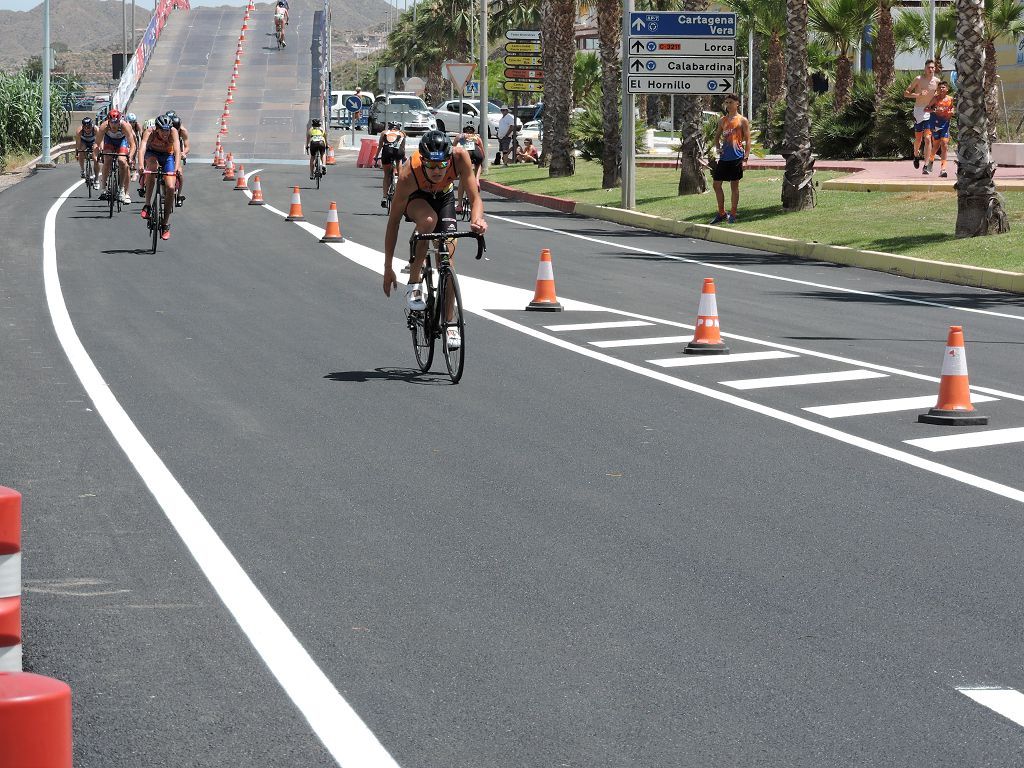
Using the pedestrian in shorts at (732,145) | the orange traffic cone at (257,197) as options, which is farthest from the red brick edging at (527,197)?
the pedestrian in shorts at (732,145)

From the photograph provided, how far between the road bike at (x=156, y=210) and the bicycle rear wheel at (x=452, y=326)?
1117 cm

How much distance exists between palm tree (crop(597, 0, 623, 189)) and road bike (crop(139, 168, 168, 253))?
50.0ft

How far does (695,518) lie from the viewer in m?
7.66

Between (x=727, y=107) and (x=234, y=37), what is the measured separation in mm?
57441

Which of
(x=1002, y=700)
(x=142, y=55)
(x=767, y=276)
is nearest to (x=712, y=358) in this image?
(x=767, y=276)

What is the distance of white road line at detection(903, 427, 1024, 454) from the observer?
372 inches

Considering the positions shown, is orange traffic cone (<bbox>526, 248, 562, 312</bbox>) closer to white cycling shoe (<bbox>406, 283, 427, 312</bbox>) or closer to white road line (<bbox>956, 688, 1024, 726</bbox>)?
white cycling shoe (<bbox>406, 283, 427, 312</bbox>)

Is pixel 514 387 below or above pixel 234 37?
below

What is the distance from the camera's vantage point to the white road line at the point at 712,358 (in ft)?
42.2

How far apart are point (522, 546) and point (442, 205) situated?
5142mm

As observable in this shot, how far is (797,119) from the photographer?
1081 inches

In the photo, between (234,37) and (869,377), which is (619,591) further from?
(234,37)

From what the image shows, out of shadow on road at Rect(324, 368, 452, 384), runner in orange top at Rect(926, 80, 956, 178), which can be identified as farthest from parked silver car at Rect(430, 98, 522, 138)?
shadow on road at Rect(324, 368, 452, 384)

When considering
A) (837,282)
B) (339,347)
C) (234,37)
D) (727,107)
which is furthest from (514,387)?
(234,37)
